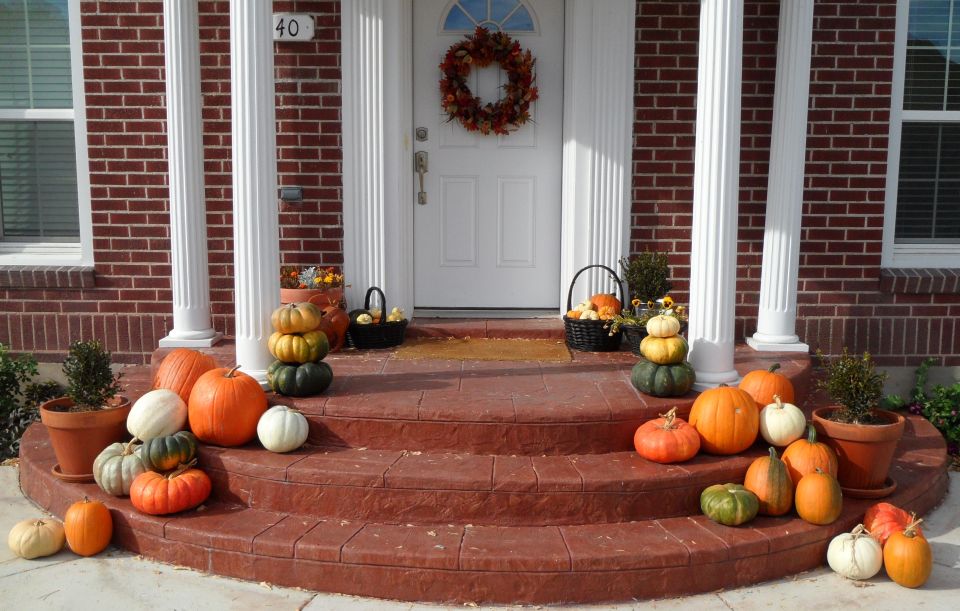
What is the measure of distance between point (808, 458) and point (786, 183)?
208 cm

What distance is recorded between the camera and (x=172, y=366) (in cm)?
464

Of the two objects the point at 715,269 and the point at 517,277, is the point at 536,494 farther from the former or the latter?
the point at 517,277

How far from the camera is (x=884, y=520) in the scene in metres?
3.92

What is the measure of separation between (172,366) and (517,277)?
263 centimetres

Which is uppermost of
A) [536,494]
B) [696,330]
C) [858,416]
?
[696,330]

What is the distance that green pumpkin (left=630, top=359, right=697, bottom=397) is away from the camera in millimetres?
4484

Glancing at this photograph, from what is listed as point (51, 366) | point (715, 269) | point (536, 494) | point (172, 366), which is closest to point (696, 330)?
point (715, 269)

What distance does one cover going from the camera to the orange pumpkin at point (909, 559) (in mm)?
3662

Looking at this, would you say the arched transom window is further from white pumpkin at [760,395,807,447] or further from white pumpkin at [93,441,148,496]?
white pumpkin at [93,441,148,496]

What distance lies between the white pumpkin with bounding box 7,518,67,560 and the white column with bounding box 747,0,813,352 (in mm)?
4263

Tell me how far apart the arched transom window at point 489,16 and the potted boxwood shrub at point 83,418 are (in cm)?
329

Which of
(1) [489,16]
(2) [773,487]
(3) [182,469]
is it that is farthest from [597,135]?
(3) [182,469]

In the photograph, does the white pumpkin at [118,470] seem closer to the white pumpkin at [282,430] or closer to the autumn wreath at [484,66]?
the white pumpkin at [282,430]

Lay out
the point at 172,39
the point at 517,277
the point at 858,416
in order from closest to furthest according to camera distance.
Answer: the point at 858,416 → the point at 172,39 → the point at 517,277
